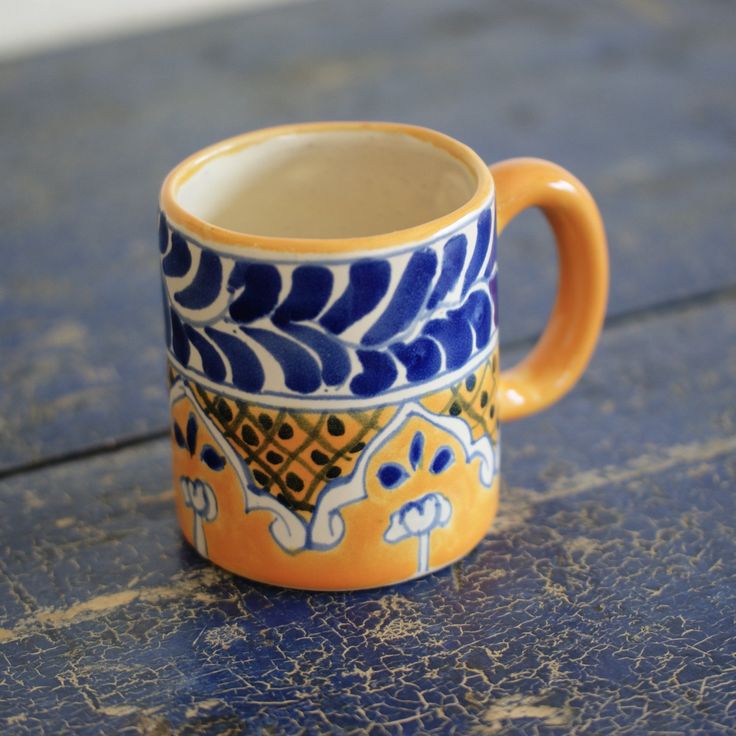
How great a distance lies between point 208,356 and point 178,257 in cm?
4

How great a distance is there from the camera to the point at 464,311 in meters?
0.51

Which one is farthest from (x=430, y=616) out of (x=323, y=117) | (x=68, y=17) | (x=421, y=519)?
(x=68, y=17)

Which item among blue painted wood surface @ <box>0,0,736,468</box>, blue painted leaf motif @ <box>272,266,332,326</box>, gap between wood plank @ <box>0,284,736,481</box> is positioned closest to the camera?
blue painted leaf motif @ <box>272,266,332,326</box>

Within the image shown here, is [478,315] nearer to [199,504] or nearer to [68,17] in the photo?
[199,504]

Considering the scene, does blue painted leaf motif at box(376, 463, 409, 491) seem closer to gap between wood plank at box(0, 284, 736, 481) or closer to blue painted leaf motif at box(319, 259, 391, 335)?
blue painted leaf motif at box(319, 259, 391, 335)

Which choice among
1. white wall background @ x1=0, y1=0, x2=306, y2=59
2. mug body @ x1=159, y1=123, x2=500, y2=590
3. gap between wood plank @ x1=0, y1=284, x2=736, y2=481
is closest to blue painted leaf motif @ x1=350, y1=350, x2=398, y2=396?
mug body @ x1=159, y1=123, x2=500, y2=590

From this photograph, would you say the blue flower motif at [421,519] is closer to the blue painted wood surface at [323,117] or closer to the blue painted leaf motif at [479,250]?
the blue painted leaf motif at [479,250]

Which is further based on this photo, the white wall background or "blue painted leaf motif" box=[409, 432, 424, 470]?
the white wall background

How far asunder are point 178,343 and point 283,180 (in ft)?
0.37

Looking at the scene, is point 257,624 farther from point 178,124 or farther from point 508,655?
point 178,124

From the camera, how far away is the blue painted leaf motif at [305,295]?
0.47m

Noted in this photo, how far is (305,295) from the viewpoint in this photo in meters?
0.47

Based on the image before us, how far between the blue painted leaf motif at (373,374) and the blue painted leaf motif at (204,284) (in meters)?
0.06

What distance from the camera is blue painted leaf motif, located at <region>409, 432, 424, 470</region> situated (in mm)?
513
